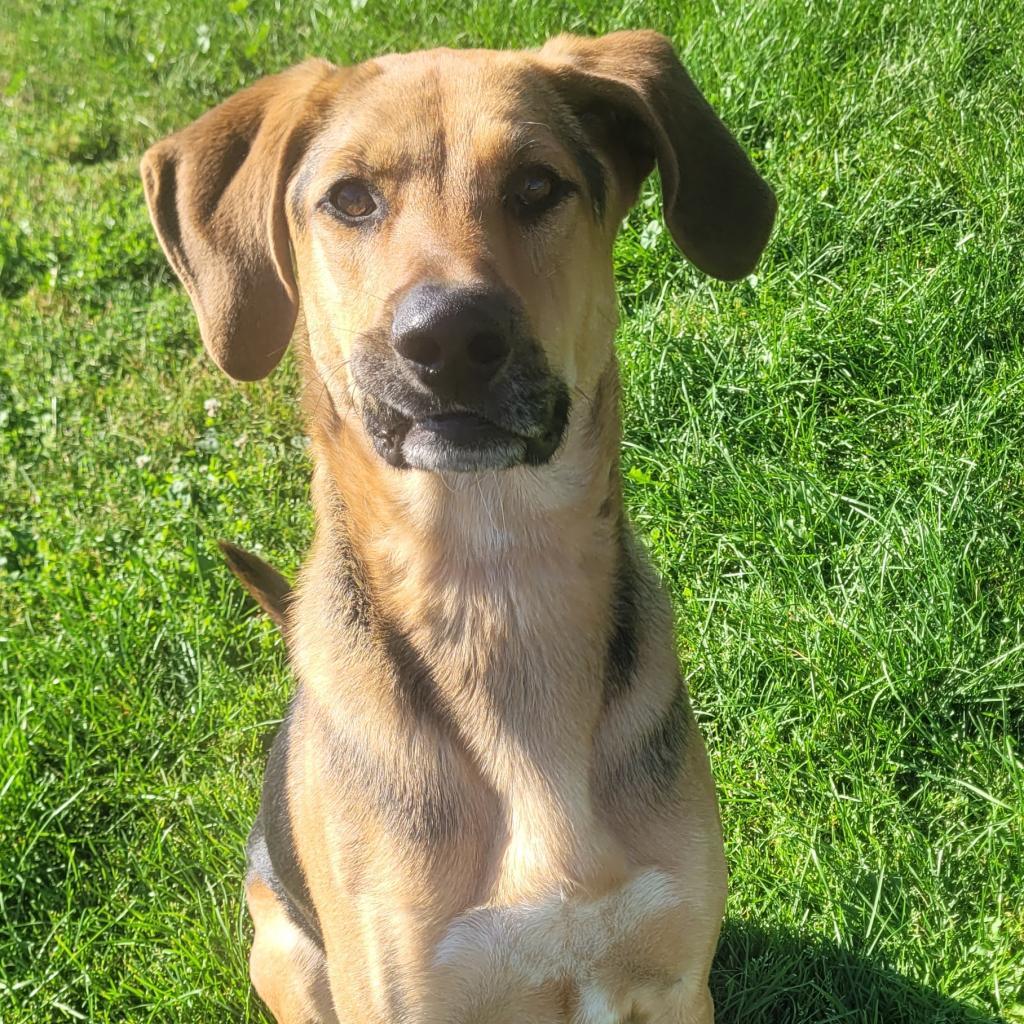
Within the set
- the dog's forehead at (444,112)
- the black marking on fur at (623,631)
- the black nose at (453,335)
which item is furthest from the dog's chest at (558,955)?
the dog's forehead at (444,112)

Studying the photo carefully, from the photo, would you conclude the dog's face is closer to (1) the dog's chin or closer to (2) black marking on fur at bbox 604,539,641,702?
(1) the dog's chin

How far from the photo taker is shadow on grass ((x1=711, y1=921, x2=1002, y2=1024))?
313cm

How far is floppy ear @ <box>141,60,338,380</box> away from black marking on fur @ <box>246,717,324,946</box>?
103 centimetres

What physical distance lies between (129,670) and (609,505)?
2227 millimetres

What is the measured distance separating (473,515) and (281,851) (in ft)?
3.33

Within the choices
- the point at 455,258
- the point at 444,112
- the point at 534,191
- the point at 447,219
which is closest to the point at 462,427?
the point at 455,258

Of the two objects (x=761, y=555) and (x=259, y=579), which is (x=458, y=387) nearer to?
(x=259, y=579)

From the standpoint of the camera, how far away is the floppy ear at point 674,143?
9.07ft

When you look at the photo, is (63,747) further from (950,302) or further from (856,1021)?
(950,302)

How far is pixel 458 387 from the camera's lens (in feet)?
7.65

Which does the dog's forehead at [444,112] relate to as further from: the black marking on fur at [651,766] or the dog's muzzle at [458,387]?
the black marking on fur at [651,766]

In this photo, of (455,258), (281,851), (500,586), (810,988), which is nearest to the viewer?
(455,258)

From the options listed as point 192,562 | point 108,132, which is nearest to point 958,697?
point 192,562

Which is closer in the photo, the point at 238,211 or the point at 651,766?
the point at 651,766
